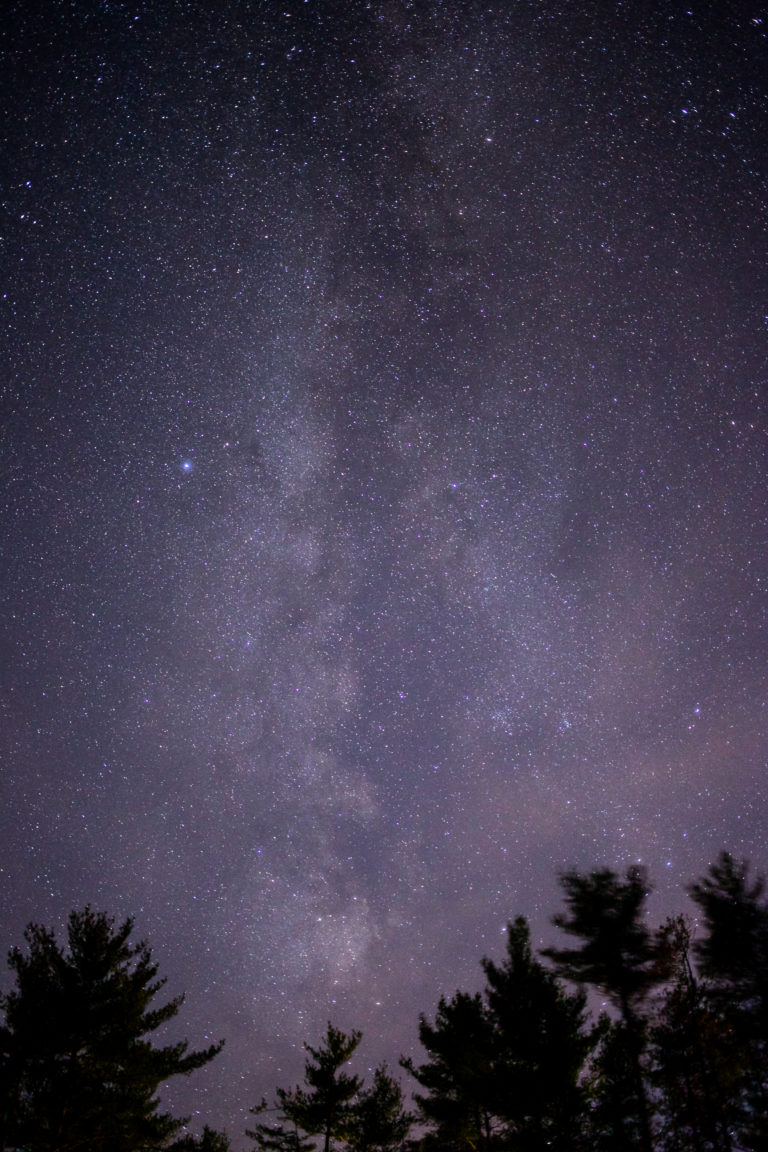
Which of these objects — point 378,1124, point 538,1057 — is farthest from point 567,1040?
point 378,1124

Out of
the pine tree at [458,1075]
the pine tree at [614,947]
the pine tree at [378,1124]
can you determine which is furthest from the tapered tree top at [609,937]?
the pine tree at [378,1124]

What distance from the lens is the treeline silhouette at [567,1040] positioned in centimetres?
1562

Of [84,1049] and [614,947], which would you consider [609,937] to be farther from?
[84,1049]

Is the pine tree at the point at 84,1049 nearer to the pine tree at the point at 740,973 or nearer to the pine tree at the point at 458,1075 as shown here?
the pine tree at the point at 458,1075

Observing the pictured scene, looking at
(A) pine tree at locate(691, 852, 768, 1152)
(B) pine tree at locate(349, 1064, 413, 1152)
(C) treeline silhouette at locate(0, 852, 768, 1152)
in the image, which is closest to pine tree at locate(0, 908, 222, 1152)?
(C) treeline silhouette at locate(0, 852, 768, 1152)

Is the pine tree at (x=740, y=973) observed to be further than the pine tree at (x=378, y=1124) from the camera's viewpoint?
No

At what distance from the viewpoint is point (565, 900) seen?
17.3 m

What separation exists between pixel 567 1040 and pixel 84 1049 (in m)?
12.0

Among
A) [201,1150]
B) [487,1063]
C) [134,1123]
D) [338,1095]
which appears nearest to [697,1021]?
[487,1063]

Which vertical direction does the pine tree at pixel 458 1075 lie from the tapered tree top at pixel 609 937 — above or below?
below

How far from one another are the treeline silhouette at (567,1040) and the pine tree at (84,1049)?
0.03 m

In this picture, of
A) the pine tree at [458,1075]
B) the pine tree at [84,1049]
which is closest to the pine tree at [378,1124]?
the pine tree at [458,1075]

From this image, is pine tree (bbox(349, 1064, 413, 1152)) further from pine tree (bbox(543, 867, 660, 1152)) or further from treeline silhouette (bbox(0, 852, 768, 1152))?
pine tree (bbox(543, 867, 660, 1152))

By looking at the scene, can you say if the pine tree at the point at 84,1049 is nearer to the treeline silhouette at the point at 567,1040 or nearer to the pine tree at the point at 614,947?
the treeline silhouette at the point at 567,1040
